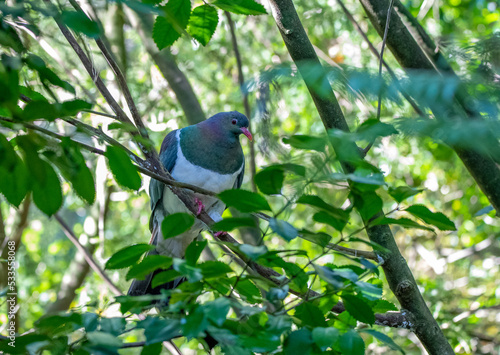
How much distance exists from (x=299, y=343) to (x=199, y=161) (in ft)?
6.70

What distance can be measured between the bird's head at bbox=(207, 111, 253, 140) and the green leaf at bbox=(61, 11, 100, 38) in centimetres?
213

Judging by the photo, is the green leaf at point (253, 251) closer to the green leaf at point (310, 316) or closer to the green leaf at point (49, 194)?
the green leaf at point (310, 316)

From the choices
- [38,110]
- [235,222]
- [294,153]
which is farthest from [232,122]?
[38,110]

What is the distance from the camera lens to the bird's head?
2992 millimetres

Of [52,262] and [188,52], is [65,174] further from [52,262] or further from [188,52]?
[52,262]

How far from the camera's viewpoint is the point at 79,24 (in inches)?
33.1

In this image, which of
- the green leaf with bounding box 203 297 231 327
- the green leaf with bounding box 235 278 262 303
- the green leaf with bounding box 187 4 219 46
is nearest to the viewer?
the green leaf with bounding box 203 297 231 327

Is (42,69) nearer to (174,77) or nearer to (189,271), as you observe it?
(189,271)

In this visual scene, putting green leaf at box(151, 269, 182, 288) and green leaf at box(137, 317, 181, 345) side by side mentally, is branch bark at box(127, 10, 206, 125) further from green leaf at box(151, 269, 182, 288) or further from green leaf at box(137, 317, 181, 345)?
green leaf at box(137, 317, 181, 345)

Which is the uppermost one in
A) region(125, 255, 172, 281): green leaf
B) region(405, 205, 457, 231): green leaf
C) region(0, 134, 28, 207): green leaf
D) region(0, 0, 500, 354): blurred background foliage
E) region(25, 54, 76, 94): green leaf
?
region(25, 54, 76, 94): green leaf

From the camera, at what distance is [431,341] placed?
177 centimetres

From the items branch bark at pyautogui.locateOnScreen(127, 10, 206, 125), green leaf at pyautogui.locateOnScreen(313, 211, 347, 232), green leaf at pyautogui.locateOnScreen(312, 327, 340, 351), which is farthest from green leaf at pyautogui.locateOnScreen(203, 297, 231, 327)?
branch bark at pyautogui.locateOnScreen(127, 10, 206, 125)

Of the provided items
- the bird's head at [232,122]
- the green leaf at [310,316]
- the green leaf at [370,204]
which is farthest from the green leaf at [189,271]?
the bird's head at [232,122]

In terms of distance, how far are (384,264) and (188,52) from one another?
3306 mm
